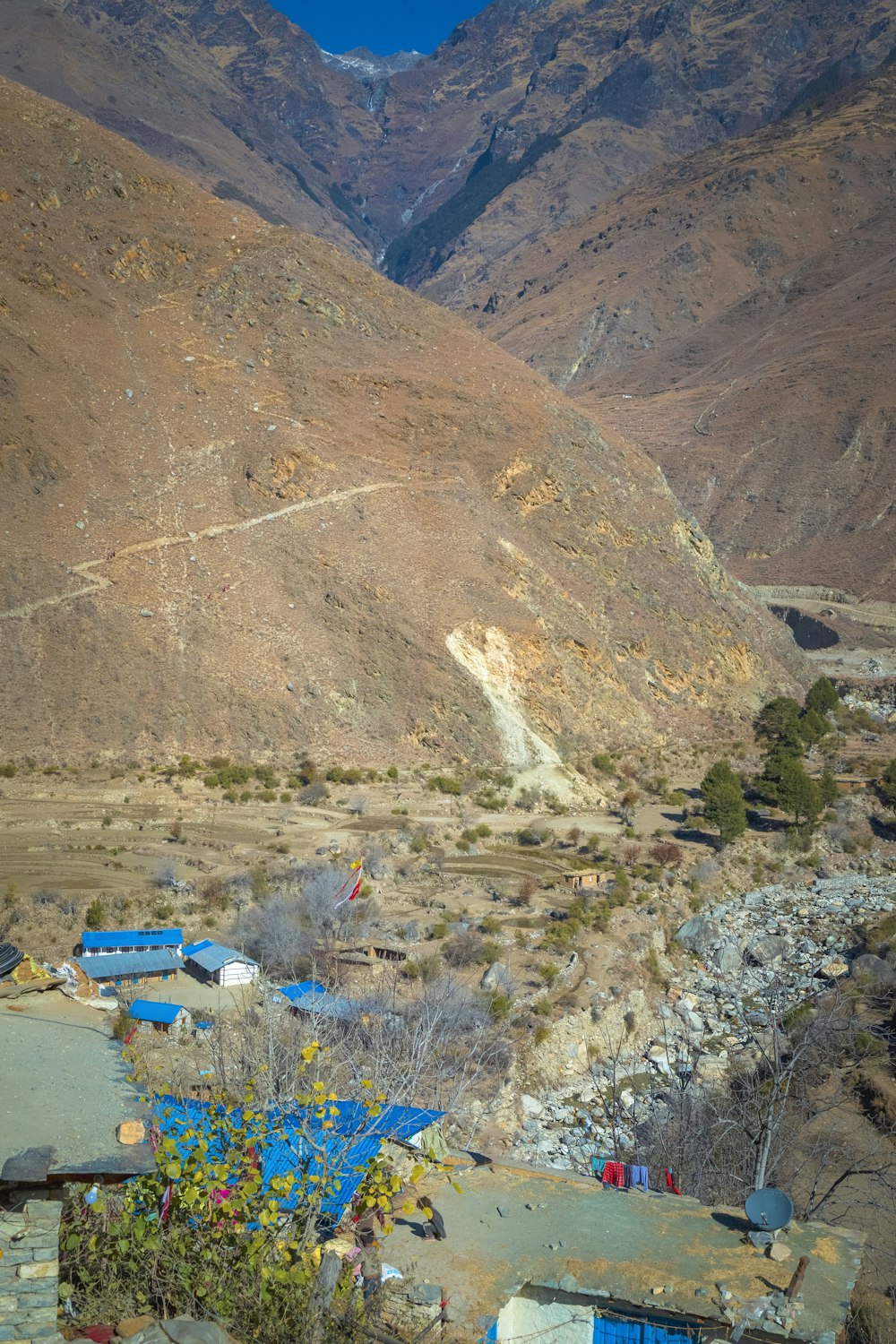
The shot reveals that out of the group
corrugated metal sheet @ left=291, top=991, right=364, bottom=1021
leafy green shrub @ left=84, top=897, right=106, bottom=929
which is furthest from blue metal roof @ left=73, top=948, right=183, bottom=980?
corrugated metal sheet @ left=291, top=991, right=364, bottom=1021

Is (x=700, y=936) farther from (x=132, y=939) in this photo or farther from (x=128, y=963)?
(x=128, y=963)

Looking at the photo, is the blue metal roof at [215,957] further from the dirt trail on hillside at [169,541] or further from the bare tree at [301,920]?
the dirt trail on hillside at [169,541]

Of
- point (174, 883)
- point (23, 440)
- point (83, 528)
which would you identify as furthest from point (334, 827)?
point (23, 440)

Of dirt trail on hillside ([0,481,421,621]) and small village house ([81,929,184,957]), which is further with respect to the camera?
dirt trail on hillside ([0,481,421,621])

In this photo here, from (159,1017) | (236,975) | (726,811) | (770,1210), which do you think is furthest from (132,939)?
(726,811)

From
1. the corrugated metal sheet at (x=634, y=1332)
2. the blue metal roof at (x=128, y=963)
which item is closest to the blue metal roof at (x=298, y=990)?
the blue metal roof at (x=128, y=963)

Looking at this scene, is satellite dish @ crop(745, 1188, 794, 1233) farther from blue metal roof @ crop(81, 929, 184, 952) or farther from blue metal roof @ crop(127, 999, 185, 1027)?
blue metal roof @ crop(81, 929, 184, 952)
